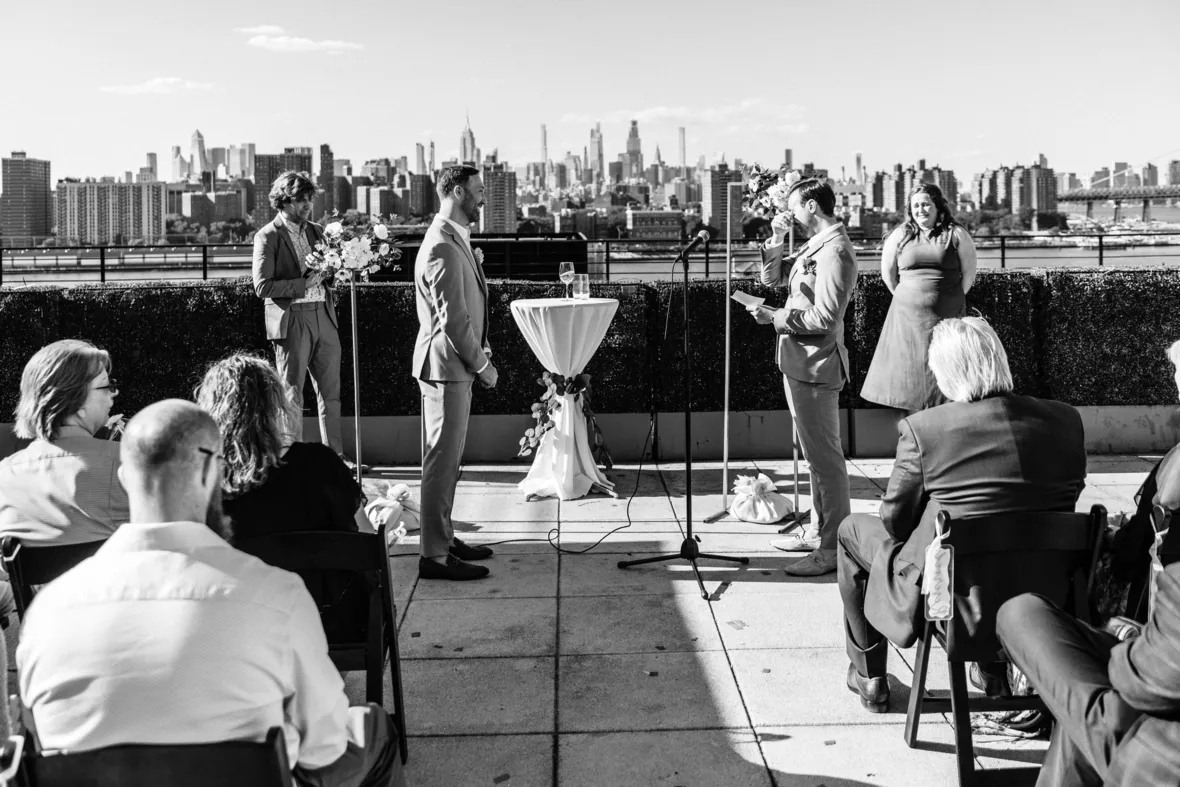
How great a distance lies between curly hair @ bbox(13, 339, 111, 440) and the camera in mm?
3584

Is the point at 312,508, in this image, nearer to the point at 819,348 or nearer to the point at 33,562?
the point at 33,562

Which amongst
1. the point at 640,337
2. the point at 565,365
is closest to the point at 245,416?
the point at 565,365

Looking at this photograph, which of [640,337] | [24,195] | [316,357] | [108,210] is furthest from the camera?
[108,210]

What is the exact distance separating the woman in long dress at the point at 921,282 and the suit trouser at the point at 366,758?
4819 mm

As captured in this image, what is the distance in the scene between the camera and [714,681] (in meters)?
4.30

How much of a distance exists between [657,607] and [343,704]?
303 centimetres

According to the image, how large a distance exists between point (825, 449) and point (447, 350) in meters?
1.99

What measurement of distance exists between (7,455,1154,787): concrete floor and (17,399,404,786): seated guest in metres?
1.60

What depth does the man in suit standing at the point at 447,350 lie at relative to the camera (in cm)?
Answer: 554

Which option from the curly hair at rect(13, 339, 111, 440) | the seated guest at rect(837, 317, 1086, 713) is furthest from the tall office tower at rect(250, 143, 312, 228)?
the seated guest at rect(837, 317, 1086, 713)

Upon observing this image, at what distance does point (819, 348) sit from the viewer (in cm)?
567

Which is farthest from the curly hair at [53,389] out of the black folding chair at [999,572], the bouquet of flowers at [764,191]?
the bouquet of flowers at [764,191]

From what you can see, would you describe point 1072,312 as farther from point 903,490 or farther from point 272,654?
point 272,654

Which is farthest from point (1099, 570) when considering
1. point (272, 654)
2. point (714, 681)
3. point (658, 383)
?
point (658, 383)
